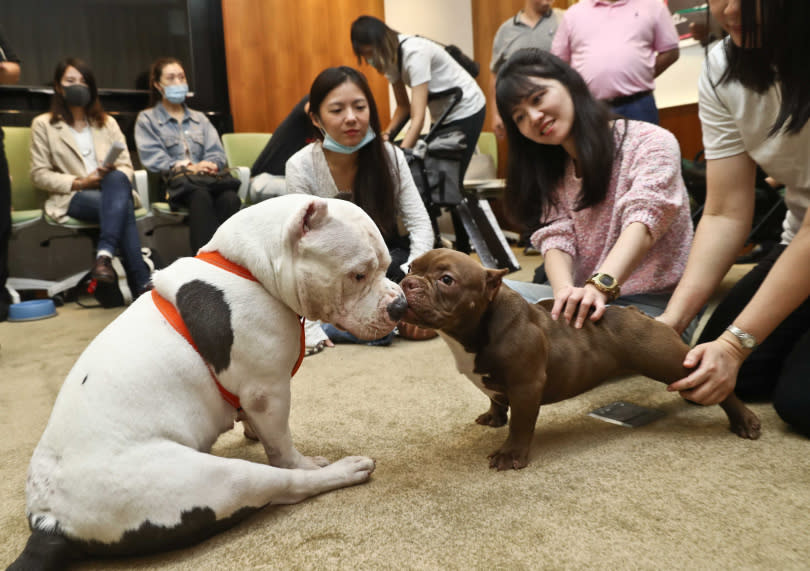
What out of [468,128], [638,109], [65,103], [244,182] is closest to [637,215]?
[638,109]

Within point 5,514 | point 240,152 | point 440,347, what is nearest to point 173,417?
point 5,514

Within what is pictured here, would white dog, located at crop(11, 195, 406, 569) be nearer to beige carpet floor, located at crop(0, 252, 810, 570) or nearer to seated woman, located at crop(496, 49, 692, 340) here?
beige carpet floor, located at crop(0, 252, 810, 570)

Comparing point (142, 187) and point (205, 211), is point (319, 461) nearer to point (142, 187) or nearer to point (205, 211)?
point (205, 211)

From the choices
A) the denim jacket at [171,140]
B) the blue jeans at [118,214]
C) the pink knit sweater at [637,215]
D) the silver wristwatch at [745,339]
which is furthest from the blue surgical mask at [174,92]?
the silver wristwatch at [745,339]

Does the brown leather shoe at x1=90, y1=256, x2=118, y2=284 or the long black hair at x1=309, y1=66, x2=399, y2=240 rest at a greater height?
the long black hair at x1=309, y1=66, x2=399, y2=240

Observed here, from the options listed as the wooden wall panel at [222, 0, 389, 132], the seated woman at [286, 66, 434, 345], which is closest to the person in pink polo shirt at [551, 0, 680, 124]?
the seated woman at [286, 66, 434, 345]

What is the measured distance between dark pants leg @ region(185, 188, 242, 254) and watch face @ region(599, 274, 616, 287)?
9.78 feet

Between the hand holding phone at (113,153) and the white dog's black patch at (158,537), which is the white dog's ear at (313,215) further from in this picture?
the hand holding phone at (113,153)

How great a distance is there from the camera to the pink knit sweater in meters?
1.87

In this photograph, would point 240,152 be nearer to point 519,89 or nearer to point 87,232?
point 87,232

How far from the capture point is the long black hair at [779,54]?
1.27m

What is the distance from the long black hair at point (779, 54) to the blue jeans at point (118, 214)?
3.74m

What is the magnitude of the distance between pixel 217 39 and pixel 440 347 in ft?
15.1

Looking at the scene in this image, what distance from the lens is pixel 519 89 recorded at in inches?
76.7
